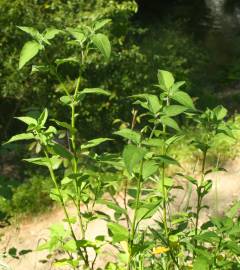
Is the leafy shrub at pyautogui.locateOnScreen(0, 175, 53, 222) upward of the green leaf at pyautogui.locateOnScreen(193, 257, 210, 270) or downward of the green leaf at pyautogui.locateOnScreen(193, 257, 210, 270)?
downward

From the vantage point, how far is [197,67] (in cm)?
1330

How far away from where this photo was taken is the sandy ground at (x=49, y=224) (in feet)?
18.2

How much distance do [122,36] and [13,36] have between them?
1.75m

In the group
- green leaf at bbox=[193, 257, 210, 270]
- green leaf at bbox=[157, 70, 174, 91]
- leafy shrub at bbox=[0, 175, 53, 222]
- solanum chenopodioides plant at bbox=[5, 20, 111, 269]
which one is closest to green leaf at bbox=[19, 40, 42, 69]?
solanum chenopodioides plant at bbox=[5, 20, 111, 269]

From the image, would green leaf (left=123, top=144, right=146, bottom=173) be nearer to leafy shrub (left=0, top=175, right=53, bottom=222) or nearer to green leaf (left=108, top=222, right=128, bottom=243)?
green leaf (left=108, top=222, right=128, bottom=243)

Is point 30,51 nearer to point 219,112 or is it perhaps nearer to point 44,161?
point 44,161

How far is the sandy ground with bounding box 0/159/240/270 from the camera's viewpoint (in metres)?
5.55

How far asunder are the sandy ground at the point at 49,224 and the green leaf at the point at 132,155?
147 inches

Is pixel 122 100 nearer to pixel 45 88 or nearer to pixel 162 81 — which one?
pixel 45 88

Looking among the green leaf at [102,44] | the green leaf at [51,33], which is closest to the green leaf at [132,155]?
the green leaf at [102,44]

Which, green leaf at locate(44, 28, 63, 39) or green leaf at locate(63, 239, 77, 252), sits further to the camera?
green leaf at locate(63, 239, 77, 252)

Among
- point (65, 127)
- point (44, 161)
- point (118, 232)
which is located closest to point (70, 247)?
point (118, 232)

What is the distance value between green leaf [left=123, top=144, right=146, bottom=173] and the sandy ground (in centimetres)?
373

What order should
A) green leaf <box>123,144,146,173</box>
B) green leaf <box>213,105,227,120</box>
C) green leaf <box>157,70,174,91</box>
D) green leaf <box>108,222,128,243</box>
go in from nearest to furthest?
green leaf <box>123,144,146,173</box>, green leaf <box>108,222,128,243</box>, green leaf <box>157,70,174,91</box>, green leaf <box>213,105,227,120</box>
